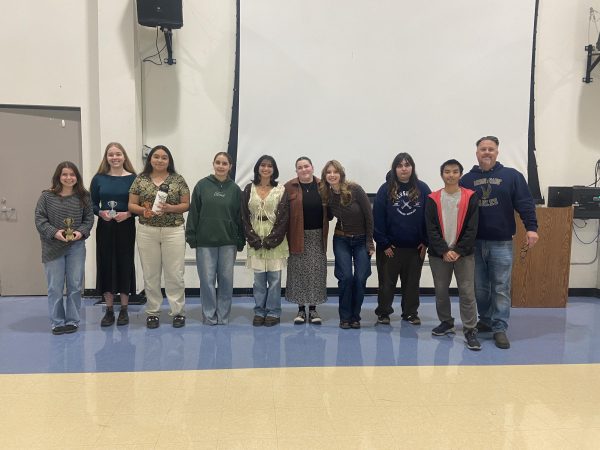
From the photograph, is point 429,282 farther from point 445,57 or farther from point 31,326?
point 31,326

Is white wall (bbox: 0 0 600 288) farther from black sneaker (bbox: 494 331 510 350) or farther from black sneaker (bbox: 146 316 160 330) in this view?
black sneaker (bbox: 494 331 510 350)

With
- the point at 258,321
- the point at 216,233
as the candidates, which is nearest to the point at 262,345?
the point at 258,321

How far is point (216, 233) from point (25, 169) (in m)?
2.31

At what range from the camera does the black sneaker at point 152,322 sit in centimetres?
336

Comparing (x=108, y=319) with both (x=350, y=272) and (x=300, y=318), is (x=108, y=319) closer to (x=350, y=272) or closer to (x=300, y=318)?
(x=300, y=318)

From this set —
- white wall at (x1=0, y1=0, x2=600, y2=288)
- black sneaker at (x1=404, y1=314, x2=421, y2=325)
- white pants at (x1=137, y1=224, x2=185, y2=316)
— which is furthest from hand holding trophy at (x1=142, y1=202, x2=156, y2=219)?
black sneaker at (x1=404, y1=314, x2=421, y2=325)

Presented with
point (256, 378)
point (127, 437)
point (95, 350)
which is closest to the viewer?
point (127, 437)

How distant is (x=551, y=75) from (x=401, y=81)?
1.70 m

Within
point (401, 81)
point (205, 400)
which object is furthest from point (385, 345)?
point (401, 81)

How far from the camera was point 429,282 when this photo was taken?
15.1 feet

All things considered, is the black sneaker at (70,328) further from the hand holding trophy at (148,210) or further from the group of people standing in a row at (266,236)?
the hand holding trophy at (148,210)

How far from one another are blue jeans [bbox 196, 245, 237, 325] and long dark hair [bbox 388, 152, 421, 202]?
138 cm

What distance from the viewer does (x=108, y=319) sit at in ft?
11.3

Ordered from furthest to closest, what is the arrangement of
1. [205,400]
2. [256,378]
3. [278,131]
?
[278,131]
[256,378]
[205,400]
